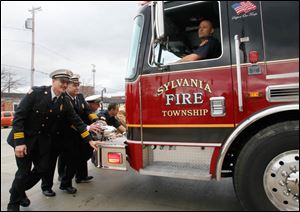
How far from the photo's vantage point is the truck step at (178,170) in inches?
127

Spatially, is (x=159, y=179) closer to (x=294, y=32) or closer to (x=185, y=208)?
(x=185, y=208)

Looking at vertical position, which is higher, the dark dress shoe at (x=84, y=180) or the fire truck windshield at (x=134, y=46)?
the fire truck windshield at (x=134, y=46)

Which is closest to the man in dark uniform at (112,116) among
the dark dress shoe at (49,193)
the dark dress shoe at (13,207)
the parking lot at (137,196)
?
the parking lot at (137,196)

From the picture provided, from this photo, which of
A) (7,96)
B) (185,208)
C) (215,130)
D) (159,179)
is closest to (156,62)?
(215,130)

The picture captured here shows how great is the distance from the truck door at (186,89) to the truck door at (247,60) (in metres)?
0.08

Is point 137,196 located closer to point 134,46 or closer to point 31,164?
point 31,164

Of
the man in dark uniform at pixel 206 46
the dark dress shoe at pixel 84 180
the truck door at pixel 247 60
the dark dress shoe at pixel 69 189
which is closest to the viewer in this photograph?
the truck door at pixel 247 60

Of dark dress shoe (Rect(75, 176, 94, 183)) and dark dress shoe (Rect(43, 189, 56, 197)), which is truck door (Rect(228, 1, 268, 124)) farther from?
dark dress shoe (Rect(75, 176, 94, 183))

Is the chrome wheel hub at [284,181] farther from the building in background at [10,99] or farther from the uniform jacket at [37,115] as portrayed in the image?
the building in background at [10,99]

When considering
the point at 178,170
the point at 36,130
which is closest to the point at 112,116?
the point at 36,130

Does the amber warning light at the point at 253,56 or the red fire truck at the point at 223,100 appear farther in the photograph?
the amber warning light at the point at 253,56

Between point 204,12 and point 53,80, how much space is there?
2.04 meters

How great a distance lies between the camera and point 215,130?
3199 millimetres

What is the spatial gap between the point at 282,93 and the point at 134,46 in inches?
70.3
